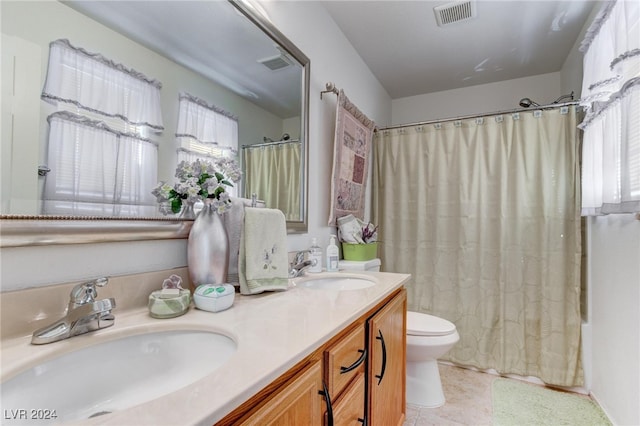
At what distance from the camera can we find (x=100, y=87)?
77 centimetres

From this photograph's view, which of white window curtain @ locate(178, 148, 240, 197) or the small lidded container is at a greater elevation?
white window curtain @ locate(178, 148, 240, 197)

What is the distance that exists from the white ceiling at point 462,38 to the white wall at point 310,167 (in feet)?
0.50

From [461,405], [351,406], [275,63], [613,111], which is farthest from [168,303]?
[613,111]

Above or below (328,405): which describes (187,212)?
above

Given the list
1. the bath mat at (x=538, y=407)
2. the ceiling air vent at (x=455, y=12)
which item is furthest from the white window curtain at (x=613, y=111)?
the bath mat at (x=538, y=407)

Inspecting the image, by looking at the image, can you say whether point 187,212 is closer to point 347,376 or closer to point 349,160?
point 347,376

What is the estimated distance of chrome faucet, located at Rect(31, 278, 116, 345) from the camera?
61 cm

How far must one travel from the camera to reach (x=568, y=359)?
199cm

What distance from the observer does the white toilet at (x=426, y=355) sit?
1.71m

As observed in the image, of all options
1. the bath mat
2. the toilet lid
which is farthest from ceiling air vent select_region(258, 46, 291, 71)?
the bath mat

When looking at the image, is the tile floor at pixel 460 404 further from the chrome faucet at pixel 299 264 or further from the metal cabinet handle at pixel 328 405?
the metal cabinet handle at pixel 328 405

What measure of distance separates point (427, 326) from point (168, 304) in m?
1.50

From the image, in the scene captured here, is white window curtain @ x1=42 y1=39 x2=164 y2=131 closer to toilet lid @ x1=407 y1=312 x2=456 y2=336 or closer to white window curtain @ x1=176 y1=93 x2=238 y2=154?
white window curtain @ x1=176 y1=93 x2=238 y2=154

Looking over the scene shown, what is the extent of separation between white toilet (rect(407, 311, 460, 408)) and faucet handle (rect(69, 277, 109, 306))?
1.54 meters
